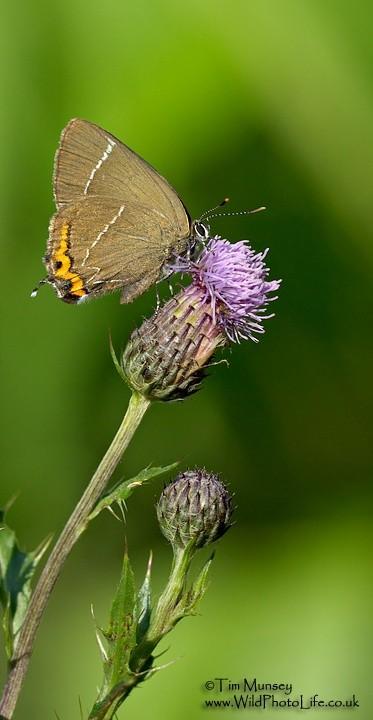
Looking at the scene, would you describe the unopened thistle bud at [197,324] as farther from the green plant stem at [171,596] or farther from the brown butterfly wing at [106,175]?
the green plant stem at [171,596]

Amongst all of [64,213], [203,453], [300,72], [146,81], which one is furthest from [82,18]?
[203,453]

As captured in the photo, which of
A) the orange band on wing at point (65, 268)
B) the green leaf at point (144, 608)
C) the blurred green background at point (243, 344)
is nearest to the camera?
the green leaf at point (144, 608)

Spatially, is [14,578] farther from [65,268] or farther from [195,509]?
[65,268]

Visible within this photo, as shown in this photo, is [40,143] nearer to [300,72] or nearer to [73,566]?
[300,72]

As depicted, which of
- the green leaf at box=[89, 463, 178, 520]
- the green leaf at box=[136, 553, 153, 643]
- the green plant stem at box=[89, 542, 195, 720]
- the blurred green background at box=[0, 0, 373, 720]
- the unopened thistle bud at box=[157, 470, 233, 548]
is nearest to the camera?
the green plant stem at box=[89, 542, 195, 720]

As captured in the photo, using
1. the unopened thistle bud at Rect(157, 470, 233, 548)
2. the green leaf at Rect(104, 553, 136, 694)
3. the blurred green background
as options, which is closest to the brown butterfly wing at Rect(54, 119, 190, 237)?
the blurred green background

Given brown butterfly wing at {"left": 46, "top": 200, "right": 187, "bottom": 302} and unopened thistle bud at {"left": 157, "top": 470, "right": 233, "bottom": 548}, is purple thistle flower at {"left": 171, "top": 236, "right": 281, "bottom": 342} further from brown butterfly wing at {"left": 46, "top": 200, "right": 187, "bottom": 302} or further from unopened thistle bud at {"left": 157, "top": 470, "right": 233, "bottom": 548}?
unopened thistle bud at {"left": 157, "top": 470, "right": 233, "bottom": 548}

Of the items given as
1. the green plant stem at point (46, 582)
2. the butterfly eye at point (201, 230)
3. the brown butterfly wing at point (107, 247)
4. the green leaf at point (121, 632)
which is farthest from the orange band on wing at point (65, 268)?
the green leaf at point (121, 632)
